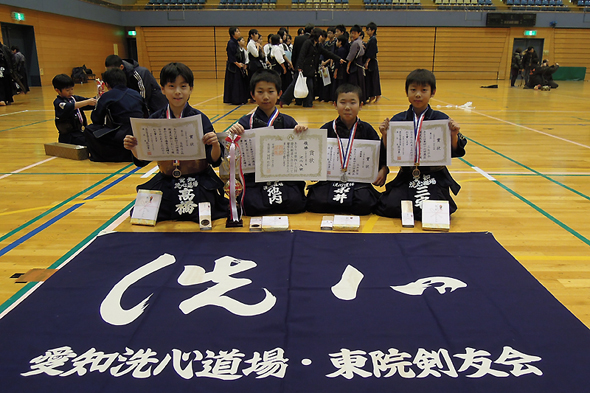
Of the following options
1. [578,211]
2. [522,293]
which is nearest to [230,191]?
[522,293]

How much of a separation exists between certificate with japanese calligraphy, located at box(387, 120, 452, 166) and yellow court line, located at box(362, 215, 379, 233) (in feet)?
1.49

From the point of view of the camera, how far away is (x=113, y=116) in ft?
16.3

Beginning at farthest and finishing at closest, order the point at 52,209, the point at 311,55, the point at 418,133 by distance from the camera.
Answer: the point at 311,55
the point at 52,209
the point at 418,133

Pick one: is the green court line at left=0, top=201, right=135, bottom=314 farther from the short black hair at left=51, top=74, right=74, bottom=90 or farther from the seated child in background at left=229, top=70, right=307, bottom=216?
the short black hair at left=51, top=74, right=74, bottom=90

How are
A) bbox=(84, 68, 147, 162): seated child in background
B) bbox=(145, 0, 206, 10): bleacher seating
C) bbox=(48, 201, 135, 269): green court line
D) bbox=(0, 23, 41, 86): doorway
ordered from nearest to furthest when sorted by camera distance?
bbox=(48, 201, 135, 269): green court line, bbox=(84, 68, 147, 162): seated child in background, bbox=(0, 23, 41, 86): doorway, bbox=(145, 0, 206, 10): bleacher seating

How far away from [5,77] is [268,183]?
9501 mm

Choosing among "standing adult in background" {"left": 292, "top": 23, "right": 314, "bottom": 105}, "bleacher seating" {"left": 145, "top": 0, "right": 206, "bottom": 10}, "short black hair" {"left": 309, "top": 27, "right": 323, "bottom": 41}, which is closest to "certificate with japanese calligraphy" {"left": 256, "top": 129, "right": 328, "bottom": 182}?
"standing adult in background" {"left": 292, "top": 23, "right": 314, "bottom": 105}

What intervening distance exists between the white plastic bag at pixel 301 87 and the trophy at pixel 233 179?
243 inches

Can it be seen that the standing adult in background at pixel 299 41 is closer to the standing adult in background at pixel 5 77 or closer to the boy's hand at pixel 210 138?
the standing adult in background at pixel 5 77

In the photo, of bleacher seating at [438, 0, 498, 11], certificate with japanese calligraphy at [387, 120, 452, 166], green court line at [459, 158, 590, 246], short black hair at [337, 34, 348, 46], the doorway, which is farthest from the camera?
bleacher seating at [438, 0, 498, 11]

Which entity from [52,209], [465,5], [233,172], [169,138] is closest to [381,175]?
[233,172]

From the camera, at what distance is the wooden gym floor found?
8.50 ft

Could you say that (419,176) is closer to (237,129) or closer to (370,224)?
(370,224)

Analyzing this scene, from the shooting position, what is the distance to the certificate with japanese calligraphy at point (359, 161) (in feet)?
11.0
